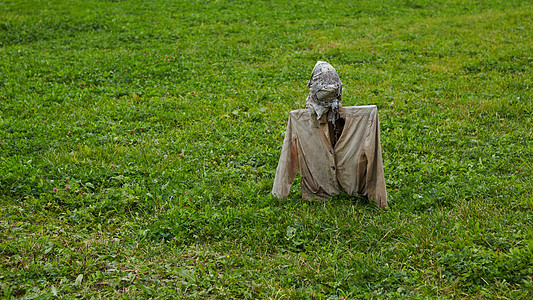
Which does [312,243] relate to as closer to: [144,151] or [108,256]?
[108,256]

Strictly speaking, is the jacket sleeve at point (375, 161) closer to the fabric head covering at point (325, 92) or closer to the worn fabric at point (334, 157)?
the worn fabric at point (334, 157)

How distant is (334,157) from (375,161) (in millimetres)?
491

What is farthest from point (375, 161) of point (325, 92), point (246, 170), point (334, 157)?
point (246, 170)

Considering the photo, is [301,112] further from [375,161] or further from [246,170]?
[246,170]

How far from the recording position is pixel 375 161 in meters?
5.00

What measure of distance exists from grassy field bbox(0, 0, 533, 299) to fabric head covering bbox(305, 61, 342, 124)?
3.55 ft

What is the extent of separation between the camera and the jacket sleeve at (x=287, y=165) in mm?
5230

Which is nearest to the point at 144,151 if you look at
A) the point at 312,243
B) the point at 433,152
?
the point at 312,243

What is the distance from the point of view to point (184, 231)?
191 inches

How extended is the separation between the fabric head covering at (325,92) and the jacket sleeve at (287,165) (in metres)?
0.40

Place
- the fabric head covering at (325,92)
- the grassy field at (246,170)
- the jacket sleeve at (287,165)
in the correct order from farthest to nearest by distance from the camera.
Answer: the jacket sleeve at (287,165) < the fabric head covering at (325,92) < the grassy field at (246,170)

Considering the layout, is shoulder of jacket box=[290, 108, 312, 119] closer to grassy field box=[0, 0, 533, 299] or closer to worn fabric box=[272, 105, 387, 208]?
worn fabric box=[272, 105, 387, 208]

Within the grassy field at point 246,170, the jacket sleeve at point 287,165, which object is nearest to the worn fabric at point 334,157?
the jacket sleeve at point 287,165

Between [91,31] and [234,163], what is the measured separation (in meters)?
9.86
